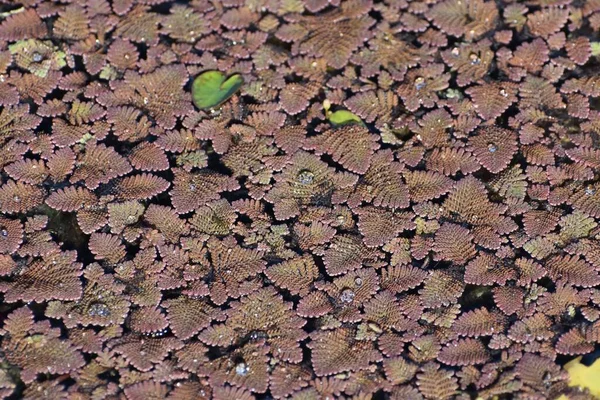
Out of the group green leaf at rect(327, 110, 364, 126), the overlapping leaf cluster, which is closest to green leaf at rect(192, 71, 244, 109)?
the overlapping leaf cluster

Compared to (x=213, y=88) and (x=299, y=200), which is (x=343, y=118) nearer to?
(x=299, y=200)

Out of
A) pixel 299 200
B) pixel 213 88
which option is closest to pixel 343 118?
pixel 299 200

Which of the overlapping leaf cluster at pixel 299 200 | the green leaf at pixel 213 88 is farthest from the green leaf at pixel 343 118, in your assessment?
the green leaf at pixel 213 88

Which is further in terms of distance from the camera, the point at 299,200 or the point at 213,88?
the point at 213,88

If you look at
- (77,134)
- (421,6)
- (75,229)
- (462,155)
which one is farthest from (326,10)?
(75,229)

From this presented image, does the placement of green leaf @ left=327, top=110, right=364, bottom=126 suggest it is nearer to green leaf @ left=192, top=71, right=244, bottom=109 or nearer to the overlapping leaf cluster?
the overlapping leaf cluster

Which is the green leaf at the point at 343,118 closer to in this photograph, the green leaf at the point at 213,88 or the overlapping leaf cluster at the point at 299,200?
the overlapping leaf cluster at the point at 299,200
